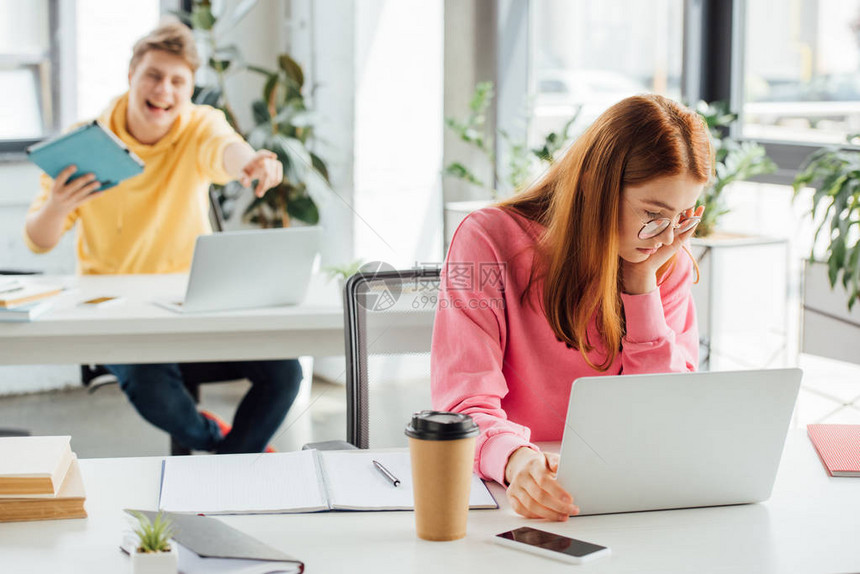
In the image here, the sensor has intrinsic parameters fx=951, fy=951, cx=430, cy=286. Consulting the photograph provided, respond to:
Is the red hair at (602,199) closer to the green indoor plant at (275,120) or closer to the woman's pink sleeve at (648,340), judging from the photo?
the woman's pink sleeve at (648,340)

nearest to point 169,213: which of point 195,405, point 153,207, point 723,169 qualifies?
point 153,207

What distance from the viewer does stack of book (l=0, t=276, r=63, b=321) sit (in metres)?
1.96

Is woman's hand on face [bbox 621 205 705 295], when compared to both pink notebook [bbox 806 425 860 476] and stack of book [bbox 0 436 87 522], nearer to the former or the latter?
pink notebook [bbox 806 425 860 476]

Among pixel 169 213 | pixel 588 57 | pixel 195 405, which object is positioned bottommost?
pixel 195 405

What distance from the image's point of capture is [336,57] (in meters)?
3.77

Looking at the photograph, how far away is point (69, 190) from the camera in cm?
226

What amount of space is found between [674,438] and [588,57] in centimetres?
338

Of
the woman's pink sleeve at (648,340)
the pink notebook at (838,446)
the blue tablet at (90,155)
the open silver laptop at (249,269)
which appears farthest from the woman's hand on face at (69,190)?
the pink notebook at (838,446)

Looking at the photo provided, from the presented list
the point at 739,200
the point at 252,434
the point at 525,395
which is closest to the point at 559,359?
the point at 525,395

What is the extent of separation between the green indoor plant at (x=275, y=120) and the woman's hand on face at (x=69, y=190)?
131 centimetres

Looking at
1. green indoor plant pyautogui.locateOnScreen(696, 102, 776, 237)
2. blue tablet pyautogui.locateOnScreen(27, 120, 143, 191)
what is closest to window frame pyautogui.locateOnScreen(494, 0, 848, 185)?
green indoor plant pyautogui.locateOnScreen(696, 102, 776, 237)

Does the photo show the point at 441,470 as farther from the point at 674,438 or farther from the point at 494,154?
the point at 494,154

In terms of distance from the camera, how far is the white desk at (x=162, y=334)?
1990 millimetres

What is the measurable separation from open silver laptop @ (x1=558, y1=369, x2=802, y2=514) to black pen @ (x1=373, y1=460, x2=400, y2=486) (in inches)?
8.4
